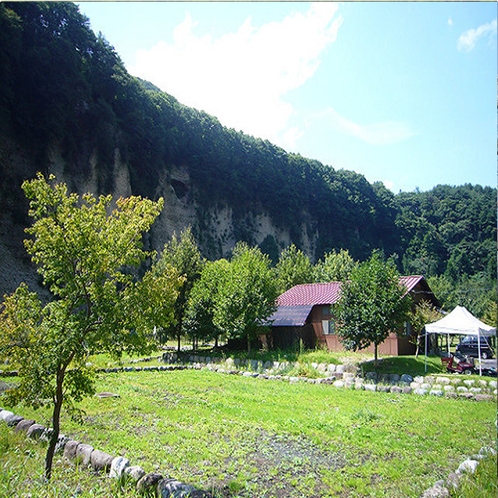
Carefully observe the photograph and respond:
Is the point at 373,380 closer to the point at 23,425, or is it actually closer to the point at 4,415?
the point at 23,425

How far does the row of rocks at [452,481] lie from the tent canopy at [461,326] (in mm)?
11470

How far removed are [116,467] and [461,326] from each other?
53.3 feet

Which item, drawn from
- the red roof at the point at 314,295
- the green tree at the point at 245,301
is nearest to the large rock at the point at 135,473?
the green tree at the point at 245,301

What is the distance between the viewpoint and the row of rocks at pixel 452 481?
543 centimetres

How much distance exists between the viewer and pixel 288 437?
8344 mm

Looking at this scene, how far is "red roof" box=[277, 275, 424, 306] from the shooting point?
26394 millimetres

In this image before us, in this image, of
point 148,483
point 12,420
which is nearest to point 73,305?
point 148,483

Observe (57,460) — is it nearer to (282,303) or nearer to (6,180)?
(282,303)

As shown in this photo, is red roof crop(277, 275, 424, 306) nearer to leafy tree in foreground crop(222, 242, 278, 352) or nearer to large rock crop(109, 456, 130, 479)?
leafy tree in foreground crop(222, 242, 278, 352)

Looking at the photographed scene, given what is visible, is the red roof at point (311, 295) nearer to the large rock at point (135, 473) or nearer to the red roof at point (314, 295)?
the red roof at point (314, 295)

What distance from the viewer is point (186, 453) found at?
7.04 metres

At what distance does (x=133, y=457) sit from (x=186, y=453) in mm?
899

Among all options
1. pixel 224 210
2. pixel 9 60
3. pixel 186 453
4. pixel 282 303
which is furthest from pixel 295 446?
pixel 224 210

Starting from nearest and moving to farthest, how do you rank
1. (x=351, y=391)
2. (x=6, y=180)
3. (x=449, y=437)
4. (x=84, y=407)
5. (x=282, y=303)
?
(x=449, y=437)
(x=84, y=407)
(x=351, y=391)
(x=282, y=303)
(x=6, y=180)
